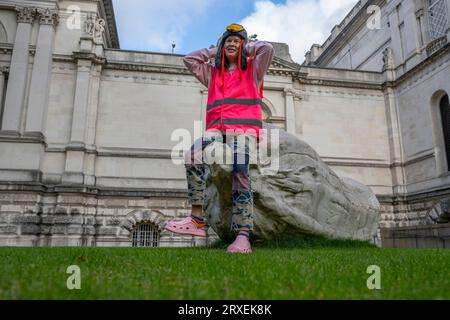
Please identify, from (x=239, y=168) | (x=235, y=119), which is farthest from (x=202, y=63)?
(x=239, y=168)

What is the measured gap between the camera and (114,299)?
213cm

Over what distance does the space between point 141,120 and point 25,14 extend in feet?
27.7

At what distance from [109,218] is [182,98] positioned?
8110 mm

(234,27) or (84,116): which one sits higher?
(84,116)

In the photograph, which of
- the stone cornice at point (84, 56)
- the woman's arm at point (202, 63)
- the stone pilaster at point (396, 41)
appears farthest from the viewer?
the stone pilaster at point (396, 41)

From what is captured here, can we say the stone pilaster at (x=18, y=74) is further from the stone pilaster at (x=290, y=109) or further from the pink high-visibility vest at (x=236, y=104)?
the pink high-visibility vest at (x=236, y=104)

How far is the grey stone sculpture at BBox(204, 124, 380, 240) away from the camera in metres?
6.91

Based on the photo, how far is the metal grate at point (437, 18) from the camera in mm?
22109

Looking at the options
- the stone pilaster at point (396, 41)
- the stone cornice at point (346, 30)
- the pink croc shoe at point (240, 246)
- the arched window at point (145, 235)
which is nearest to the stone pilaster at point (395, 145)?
the stone pilaster at point (396, 41)

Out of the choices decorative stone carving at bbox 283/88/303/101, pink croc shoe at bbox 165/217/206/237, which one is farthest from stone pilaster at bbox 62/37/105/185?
pink croc shoe at bbox 165/217/206/237

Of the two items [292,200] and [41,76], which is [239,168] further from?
[41,76]

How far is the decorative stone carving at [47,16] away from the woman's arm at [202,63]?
18.1 meters

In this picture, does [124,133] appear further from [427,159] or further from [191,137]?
[427,159]

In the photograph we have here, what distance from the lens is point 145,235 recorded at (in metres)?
20.0
